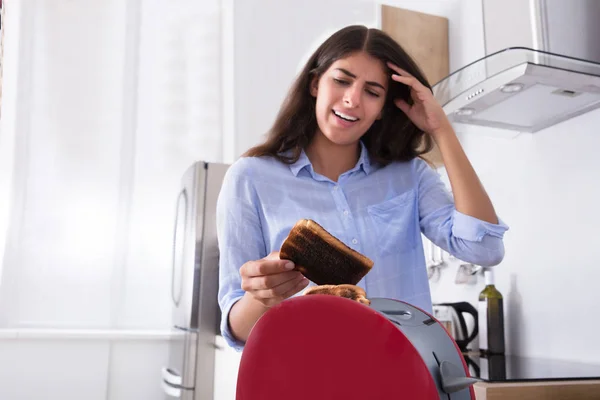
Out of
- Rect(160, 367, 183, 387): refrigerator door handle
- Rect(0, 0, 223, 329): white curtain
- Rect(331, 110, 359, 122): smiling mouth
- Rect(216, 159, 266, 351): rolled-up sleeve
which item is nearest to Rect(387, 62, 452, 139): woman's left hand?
Rect(331, 110, 359, 122): smiling mouth

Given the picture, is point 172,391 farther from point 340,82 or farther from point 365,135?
point 340,82

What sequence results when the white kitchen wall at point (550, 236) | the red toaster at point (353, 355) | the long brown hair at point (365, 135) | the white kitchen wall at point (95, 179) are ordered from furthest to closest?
the white kitchen wall at point (95, 179), the white kitchen wall at point (550, 236), the long brown hair at point (365, 135), the red toaster at point (353, 355)

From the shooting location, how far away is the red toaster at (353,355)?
1.59 feet

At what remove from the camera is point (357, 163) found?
1.04 metres

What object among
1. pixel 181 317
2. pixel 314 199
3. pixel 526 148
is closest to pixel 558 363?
pixel 526 148

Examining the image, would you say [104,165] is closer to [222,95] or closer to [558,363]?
[222,95]

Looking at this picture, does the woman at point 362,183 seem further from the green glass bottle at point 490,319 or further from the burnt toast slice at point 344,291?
the green glass bottle at point 490,319

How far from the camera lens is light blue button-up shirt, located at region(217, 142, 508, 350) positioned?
0.93 meters

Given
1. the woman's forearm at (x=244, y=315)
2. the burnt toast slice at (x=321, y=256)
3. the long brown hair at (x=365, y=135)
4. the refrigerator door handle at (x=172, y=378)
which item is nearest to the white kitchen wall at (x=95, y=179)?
the refrigerator door handle at (x=172, y=378)

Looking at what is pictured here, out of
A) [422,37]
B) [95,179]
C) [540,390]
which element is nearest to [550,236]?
[540,390]

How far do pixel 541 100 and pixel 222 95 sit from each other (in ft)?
6.01

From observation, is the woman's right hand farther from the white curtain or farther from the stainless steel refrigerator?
the white curtain

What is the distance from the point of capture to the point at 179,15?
2.93 metres

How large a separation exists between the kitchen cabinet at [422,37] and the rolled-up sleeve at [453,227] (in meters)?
1.05
